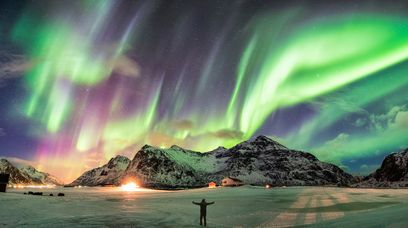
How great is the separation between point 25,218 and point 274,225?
68.0 ft

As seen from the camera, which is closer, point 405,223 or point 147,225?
point 405,223

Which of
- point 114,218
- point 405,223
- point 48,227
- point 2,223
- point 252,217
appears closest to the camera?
point 405,223

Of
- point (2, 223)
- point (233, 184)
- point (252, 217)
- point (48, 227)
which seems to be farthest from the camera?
point (233, 184)

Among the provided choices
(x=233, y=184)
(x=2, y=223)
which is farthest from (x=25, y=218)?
(x=233, y=184)

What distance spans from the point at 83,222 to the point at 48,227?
3.13m

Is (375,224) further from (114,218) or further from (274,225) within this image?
(114,218)

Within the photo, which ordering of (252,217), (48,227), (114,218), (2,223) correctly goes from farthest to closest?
1. (252,217)
2. (114,218)
3. (2,223)
4. (48,227)

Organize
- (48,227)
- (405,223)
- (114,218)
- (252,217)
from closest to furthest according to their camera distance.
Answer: (405,223), (48,227), (114,218), (252,217)

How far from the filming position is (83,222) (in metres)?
28.1

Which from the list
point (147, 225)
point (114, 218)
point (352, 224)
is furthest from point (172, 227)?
point (352, 224)

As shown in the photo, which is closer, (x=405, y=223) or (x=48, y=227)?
(x=405, y=223)

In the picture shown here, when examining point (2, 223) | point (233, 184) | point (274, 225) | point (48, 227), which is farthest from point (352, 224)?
point (233, 184)

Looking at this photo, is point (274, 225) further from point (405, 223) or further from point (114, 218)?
point (114, 218)

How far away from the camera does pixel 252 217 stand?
3388 centimetres
